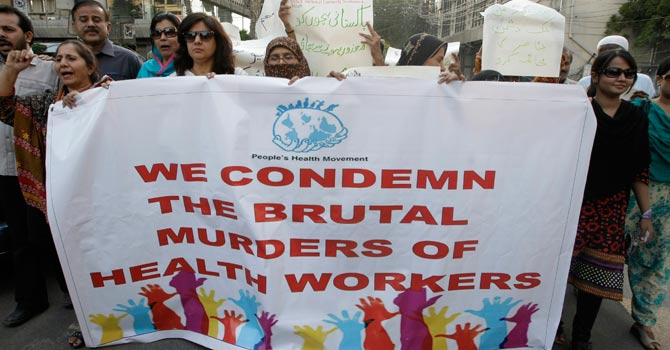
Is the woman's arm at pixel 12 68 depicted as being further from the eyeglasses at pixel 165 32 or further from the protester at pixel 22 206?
the eyeglasses at pixel 165 32

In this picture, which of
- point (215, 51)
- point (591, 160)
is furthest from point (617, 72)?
point (215, 51)

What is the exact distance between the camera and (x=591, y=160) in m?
2.32

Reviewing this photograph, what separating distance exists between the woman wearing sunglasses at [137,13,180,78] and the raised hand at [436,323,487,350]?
253cm

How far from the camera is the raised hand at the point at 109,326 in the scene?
239 centimetres

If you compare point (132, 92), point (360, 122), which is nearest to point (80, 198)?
point (132, 92)

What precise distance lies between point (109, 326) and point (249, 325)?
32.5 inches

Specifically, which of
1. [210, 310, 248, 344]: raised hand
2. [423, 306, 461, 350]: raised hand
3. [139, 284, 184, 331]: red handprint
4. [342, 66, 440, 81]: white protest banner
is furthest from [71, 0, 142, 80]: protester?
[423, 306, 461, 350]: raised hand

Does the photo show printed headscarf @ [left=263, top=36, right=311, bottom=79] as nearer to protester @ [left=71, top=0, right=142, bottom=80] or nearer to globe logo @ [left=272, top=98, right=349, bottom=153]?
globe logo @ [left=272, top=98, right=349, bottom=153]

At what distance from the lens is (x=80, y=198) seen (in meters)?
2.24

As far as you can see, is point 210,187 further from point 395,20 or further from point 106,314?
point 395,20

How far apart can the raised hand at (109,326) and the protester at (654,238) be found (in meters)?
3.06

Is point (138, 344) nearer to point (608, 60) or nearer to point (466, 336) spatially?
point (466, 336)

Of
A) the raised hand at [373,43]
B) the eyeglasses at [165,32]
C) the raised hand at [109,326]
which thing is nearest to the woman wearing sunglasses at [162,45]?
the eyeglasses at [165,32]

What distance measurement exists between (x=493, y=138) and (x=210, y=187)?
57.2 inches
